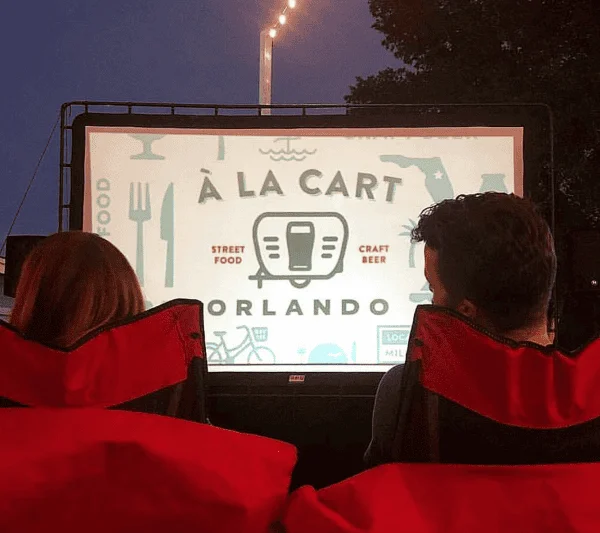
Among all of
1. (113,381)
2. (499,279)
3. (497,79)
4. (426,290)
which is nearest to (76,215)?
(426,290)

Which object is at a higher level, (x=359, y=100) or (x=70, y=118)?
(x=359, y=100)

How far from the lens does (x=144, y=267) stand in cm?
264

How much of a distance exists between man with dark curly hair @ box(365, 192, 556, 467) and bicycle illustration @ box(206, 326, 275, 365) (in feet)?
3.64

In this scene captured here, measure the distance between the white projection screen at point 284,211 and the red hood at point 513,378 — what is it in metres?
1.42

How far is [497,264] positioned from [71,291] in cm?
85

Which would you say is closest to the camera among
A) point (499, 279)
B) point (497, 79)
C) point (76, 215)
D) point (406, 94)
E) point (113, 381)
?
point (113, 381)

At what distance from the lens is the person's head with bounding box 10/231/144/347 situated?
1.46 metres

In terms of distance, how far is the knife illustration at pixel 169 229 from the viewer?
2646 mm

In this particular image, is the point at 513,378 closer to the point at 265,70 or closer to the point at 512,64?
the point at 265,70

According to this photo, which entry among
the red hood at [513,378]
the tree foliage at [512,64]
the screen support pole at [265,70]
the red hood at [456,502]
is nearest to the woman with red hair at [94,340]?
the red hood at [456,502]

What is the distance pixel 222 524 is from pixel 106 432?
23 centimetres

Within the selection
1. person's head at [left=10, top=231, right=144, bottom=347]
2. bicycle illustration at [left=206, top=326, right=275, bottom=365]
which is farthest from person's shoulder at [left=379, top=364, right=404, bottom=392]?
bicycle illustration at [left=206, top=326, right=275, bottom=365]

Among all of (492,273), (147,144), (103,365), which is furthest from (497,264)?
(147,144)

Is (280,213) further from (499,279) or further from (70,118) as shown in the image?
(499,279)
